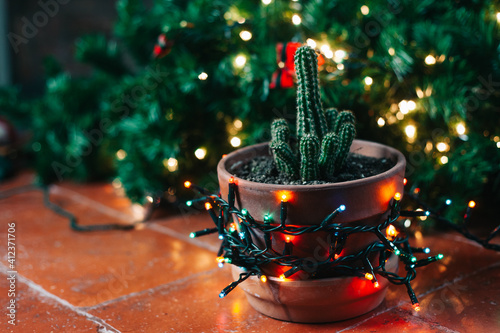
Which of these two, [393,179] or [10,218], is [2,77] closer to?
[10,218]

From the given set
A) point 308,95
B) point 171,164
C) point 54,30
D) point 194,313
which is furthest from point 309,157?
point 54,30

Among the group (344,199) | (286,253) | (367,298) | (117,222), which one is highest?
(344,199)

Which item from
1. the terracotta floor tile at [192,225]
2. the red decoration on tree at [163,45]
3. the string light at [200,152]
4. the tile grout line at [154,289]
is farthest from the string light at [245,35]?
the tile grout line at [154,289]

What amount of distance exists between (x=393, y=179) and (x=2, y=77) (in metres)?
2.62

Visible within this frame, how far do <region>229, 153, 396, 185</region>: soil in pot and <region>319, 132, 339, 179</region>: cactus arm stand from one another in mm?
18

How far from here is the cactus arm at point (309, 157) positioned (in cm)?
97

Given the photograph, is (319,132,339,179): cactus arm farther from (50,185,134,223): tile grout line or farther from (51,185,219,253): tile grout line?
(50,185,134,223): tile grout line

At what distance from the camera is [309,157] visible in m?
0.98

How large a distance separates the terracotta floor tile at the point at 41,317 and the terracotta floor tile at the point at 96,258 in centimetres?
4

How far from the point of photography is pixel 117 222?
5.58ft

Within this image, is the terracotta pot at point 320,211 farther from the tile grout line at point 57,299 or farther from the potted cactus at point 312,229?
the tile grout line at point 57,299

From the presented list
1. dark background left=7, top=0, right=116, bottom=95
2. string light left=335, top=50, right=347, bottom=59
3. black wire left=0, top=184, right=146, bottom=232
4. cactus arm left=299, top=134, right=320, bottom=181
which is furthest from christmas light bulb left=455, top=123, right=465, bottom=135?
dark background left=7, top=0, right=116, bottom=95

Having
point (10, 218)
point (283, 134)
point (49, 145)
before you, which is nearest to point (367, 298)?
point (283, 134)

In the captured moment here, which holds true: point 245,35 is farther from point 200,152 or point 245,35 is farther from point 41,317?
point 41,317
